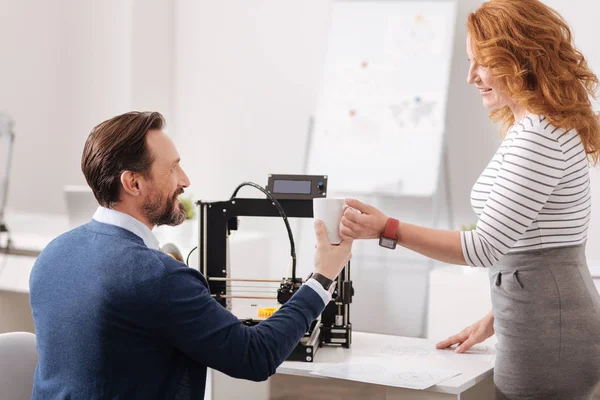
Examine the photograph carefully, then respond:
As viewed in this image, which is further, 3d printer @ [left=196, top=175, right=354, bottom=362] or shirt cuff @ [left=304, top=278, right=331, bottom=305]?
3d printer @ [left=196, top=175, right=354, bottom=362]

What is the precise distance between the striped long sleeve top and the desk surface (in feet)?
0.88

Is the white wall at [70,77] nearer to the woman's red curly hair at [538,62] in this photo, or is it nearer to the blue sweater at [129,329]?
the blue sweater at [129,329]

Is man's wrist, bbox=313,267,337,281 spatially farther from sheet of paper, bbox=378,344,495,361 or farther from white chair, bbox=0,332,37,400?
white chair, bbox=0,332,37,400

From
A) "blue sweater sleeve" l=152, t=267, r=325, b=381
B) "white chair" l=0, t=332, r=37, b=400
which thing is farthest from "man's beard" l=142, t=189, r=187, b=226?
"white chair" l=0, t=332, r=37, b=400

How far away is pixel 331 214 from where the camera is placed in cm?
147

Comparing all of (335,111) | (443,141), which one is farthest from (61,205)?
(443,141)

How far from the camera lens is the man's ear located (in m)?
1.38

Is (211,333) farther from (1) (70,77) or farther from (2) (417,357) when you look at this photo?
(1) (70,77)

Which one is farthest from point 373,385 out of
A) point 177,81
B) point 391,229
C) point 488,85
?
point 177,81

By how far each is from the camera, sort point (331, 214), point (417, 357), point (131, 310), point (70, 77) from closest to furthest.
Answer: point (131, 310) → point (331, 214) → point (417, 357) → point (70, 77)

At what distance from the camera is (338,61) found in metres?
3.89

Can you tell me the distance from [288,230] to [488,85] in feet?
1.86

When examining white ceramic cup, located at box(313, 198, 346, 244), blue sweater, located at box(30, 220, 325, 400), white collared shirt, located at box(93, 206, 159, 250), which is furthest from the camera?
white ceramic cup, located at box(313, 198, 346, 244)

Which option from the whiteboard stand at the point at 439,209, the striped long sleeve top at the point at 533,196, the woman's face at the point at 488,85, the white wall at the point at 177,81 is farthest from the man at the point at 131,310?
the white wall at the point at 177,81
